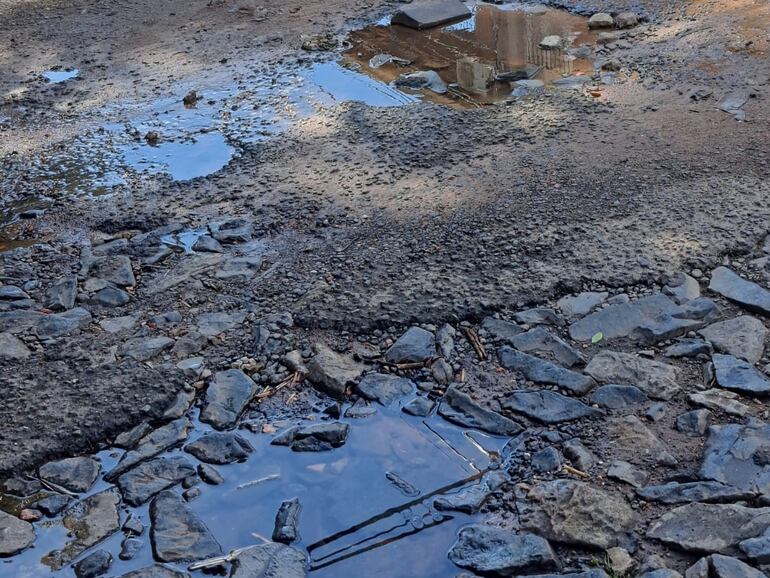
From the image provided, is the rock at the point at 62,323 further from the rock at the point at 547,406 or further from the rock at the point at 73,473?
the rock at the point at 547,406

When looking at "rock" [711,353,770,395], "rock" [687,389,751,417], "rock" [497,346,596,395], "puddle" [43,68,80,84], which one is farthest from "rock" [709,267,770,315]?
"puddle" [43,68,80,84]

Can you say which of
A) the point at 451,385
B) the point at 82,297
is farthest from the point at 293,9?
the point at 451,385

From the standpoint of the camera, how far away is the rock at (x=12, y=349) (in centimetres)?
340

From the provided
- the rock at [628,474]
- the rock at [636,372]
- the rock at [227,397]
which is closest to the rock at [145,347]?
the rock at [227,397]

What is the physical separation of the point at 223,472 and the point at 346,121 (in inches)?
121

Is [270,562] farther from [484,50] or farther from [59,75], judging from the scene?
[59,75]

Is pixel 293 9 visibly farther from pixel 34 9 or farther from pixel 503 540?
pixel 503 540

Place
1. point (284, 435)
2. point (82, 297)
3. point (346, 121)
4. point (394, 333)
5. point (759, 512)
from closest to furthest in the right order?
point (759, 512), point (284, 435), point (394, 333), point (82, 297), point (346, 121)

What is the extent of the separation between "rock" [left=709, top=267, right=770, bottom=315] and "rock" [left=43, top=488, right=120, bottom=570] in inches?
99.7

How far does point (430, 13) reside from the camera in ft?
24.1

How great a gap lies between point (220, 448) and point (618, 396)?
143cm

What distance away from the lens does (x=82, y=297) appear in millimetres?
3830

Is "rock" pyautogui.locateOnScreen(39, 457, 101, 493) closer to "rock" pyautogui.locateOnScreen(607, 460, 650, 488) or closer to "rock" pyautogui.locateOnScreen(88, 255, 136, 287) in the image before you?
"rock" pyautogui.locateOnScreen(88, 255, 136, 287)

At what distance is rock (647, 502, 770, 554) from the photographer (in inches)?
97.6
